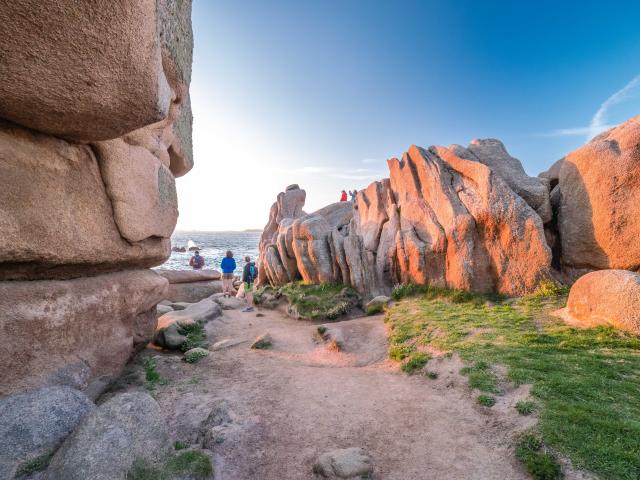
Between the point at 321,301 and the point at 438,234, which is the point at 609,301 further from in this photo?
the point at 321,301

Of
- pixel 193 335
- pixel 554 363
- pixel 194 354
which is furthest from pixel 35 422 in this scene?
pixel 554 363

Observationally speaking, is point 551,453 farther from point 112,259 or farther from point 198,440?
point 112,259

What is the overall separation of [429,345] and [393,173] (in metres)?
18.1

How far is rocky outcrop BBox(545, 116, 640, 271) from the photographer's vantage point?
1440cm

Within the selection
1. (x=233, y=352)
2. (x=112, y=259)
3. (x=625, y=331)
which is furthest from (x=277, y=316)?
(x=625, y=331)

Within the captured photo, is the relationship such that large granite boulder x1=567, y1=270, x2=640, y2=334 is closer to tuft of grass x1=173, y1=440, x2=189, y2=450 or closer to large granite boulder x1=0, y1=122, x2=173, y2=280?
tuft of grass x1=173, y1=440, x2=189, y2=450

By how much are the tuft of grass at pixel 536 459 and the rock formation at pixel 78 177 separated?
9616 mm

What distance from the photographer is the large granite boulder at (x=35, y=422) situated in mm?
4746

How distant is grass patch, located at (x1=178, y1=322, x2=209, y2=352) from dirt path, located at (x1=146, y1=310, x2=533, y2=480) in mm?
1789

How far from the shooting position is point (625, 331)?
32.4 feet

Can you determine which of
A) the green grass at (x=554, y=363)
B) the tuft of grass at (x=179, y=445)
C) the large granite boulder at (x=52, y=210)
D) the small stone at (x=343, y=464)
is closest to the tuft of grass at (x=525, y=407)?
the green grass at (x=554, y=363)

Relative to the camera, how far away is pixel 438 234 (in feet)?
64.1

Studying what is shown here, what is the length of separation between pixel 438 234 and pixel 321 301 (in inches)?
360

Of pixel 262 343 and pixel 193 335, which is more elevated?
pixel 193 335
